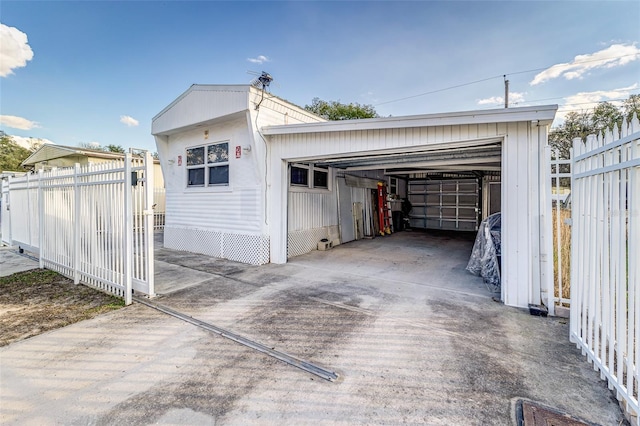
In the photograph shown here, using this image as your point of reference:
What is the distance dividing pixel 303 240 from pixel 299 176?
1.75 m

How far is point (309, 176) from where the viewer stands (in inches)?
306

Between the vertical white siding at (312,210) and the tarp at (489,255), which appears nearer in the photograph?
the tarp at (489,255)

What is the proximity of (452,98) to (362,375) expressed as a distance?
645 inches

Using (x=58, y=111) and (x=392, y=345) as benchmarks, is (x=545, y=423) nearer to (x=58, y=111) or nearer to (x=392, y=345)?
(x=392, y=345)

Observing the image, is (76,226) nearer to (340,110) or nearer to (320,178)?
(320,178)

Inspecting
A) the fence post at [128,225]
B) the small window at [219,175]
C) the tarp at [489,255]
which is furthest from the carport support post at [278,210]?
the tarp at [489,255]

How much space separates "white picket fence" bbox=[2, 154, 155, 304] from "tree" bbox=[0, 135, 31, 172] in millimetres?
28970

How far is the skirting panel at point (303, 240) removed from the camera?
7098 millimetres

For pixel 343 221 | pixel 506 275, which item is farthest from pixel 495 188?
pixel 506 275

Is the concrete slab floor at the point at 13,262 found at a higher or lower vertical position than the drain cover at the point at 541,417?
higher

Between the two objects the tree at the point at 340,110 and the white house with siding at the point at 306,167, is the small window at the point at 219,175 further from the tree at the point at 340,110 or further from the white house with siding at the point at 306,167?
the tree at the point at 340,110

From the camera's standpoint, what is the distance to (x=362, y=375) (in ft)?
7.45

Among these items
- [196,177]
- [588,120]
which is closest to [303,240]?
[196,177]

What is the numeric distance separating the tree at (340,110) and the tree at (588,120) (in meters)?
12.0
